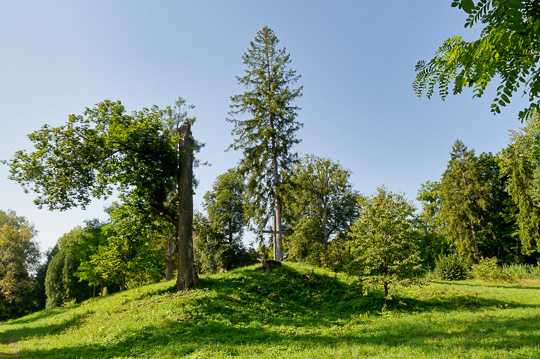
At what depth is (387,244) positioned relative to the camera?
12414mm

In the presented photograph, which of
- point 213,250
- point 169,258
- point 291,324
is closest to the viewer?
point 291,324

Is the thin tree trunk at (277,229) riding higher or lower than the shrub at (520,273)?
higher

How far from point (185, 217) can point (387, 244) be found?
10.00 meters

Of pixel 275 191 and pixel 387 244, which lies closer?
pixel 387 244

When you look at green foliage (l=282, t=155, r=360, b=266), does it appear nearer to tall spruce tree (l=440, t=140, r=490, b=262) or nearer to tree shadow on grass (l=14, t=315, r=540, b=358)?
tall spruce tree (l=440, t=140, r=490, b=262)

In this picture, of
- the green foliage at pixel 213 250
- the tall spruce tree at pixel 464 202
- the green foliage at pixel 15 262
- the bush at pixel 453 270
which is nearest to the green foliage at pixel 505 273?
the bush at pixel 453 270

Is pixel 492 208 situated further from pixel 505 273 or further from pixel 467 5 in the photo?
pixel 467 5

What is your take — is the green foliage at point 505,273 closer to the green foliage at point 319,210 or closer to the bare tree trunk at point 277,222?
the green foliage at point 319,210

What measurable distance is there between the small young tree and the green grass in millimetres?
1260

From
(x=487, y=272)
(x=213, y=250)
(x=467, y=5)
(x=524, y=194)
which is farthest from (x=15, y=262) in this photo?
(x=524, y=194)

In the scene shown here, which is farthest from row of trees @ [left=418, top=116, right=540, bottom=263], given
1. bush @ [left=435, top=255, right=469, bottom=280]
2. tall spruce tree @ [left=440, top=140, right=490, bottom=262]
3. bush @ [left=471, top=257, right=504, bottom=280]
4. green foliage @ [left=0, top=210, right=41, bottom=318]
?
green foliage @ [left=0, top=210, right=41, bottom=318]

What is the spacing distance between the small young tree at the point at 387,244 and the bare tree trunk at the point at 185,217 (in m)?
8.15

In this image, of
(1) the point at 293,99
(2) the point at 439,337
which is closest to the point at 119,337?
(2) the point at 439,337

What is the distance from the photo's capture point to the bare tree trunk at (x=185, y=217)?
44.7ft
